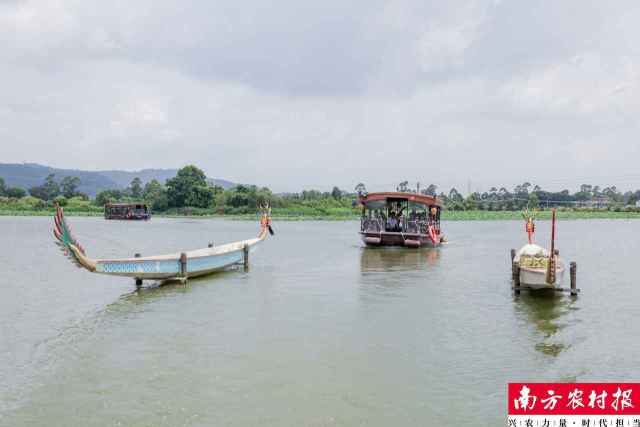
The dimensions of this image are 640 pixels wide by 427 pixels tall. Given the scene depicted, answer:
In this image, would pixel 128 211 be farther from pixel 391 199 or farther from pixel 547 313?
pixel 547 313

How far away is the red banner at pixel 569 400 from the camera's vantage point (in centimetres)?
582

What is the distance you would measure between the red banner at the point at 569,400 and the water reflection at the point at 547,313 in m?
3.45

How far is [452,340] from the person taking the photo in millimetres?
10781

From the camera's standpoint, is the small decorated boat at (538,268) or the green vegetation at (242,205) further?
the green vegetation at (242,205)

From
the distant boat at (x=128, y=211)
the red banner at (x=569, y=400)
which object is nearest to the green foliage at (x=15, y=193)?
the distant boat at (x=128, y=211)

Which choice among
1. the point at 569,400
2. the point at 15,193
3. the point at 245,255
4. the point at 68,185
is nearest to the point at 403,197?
the point at 245,255

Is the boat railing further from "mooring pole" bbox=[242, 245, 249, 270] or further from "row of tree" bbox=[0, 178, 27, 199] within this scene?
"row of tree" bbox=[0, 178, 27, 199]

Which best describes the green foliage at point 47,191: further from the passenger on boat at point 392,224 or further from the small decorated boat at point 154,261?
the small decorated boat at point 154,261

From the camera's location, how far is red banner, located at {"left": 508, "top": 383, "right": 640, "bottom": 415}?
582cm

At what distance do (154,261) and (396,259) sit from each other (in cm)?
1369

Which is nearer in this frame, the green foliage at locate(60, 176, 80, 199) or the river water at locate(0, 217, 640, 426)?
the river water at locate(0, 217, 640, 426)

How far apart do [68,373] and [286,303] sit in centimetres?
678

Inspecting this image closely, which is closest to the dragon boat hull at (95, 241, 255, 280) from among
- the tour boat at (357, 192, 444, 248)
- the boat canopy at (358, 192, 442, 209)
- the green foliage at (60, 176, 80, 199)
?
the boat canopy at (358, 192, 442, 209)

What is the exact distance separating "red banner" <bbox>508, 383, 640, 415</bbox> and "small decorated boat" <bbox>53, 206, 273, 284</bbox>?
10.3m
